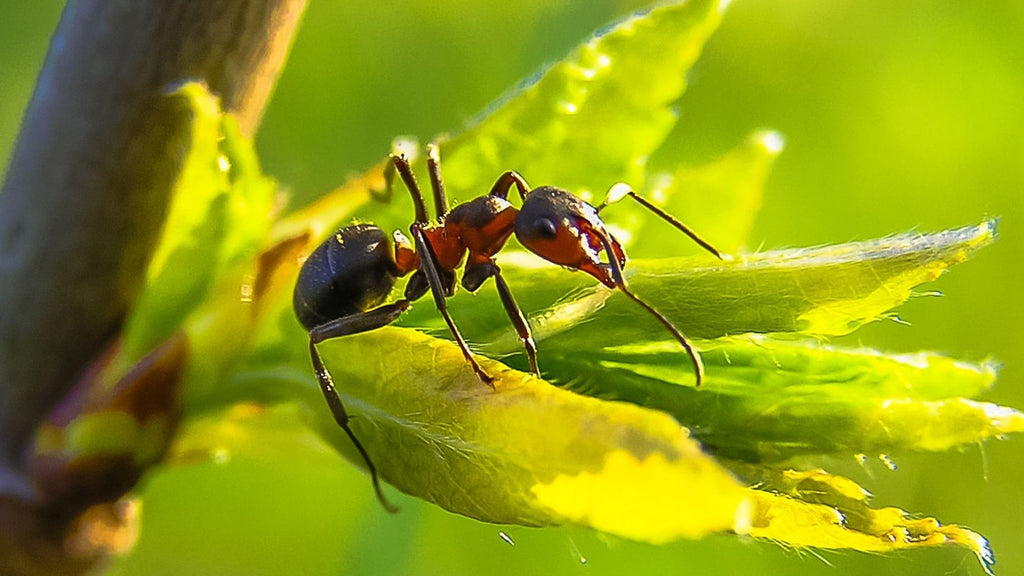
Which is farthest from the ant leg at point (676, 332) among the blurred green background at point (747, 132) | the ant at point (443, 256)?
the blurred green background at point (747, 132)

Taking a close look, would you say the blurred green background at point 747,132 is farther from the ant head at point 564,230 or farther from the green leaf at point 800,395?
the green leaf at point 800,395

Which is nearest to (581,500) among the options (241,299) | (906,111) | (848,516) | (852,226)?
(848,516)

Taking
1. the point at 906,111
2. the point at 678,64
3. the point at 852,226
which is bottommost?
the point at 852,226

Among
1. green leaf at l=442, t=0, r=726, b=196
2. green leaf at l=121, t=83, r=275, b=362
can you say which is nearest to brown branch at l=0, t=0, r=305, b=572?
green leaf at l=121, t=83, r=275, b=362

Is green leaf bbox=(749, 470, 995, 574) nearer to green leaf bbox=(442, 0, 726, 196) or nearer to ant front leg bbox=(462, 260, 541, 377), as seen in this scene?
ant front leg bbox=(462, 260, 541, 377)

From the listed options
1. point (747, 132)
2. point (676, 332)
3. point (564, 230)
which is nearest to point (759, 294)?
point (676, 332)

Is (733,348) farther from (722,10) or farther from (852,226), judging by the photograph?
(852,226)
